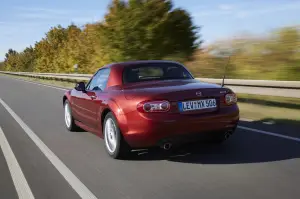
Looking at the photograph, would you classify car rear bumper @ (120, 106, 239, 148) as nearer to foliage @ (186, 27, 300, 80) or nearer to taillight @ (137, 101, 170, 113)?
taillight @ (137, 101, 170, 113)

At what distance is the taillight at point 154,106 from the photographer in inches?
190

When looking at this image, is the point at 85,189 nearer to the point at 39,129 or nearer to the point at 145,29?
the point at 39,129

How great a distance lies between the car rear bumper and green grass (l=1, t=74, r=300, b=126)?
323cm

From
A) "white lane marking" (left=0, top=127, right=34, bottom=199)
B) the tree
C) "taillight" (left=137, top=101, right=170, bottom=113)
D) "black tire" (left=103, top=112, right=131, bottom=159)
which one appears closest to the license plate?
"taillight" (left=137, top=101, right=170, bottom=113)

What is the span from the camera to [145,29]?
64.3 ft

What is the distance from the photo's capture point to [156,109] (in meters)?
4.83

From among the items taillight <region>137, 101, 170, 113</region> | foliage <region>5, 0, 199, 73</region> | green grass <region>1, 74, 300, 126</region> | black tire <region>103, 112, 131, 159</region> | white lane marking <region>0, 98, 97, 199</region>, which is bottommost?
green grass <region>1, 74, 300, 126</region>

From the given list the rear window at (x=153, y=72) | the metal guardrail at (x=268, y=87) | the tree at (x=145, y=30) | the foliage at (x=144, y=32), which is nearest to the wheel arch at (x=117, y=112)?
the rear window at (x=153, y=72)

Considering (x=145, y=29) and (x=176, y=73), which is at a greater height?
(x=145, y=29)

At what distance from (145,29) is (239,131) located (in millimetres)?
13308

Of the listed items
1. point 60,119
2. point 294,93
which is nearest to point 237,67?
point 294,93

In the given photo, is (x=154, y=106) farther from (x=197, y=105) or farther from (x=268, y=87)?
(x=268, y=87)

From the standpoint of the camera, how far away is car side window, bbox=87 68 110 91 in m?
6.08

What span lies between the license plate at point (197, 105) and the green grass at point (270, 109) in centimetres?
323
